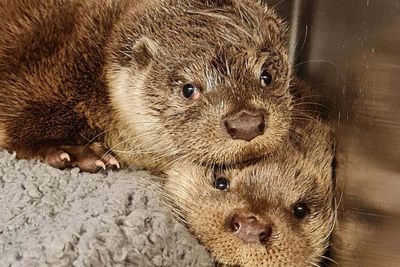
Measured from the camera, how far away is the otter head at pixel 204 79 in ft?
4.63

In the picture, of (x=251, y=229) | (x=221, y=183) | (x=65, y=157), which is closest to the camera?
(x=251, y=229)

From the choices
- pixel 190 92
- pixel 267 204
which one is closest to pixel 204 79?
pixel 190 92

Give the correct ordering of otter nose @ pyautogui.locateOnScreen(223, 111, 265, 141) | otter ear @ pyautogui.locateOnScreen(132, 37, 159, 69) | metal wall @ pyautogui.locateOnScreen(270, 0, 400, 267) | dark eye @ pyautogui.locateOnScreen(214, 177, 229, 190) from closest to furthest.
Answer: metal wall @ pyautogui.locateOnScreen(270, 0, 400, 267)
otter nose @ pyautogui.locateOnScreen(223, 111, 265, 141)
dark eye @ pyautogui.locateOnScreen(214, 177, 229, 190)
otter ear @ pyautogui.locateOnScreen(132, 37, 159, 69)

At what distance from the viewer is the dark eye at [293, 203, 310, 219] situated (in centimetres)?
149

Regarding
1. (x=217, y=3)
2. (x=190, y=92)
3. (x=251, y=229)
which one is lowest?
(x=251, y=229)

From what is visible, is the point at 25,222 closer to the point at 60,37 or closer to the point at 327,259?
the point at 60,37

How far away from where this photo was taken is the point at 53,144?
5.49ft

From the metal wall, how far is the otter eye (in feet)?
1.03

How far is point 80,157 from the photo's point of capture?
1.64 metres

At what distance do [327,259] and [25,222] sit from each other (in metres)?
0.64

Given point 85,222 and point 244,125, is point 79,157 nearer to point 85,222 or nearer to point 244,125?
point 85,222

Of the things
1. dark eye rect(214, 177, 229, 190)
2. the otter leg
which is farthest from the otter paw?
dark eye rect(214, 177, 229, 190)

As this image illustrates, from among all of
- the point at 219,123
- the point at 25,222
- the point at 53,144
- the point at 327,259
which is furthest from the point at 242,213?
the point at 53,144

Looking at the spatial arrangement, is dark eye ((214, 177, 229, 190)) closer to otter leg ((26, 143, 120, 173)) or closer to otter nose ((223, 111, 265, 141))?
otter nose ((223, 111, 265, 141))
